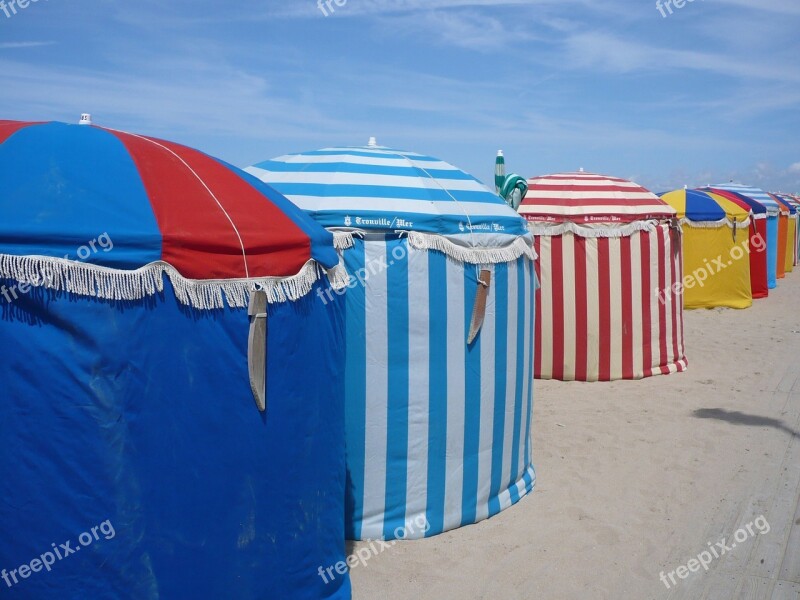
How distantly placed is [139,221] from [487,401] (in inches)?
98.0

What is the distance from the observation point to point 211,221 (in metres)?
3.06

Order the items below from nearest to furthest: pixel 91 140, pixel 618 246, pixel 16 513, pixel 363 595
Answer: pixel 16 513, pixel 91 140, pixel 363 595, pixel 618 246

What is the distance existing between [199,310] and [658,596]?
109 inches

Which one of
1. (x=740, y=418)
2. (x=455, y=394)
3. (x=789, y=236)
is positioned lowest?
(x=740, y=418)

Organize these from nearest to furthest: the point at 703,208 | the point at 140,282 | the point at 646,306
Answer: the point at 140,282, the point at 646,306, the point at 703,208

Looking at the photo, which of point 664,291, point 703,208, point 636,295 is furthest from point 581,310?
point 703,208

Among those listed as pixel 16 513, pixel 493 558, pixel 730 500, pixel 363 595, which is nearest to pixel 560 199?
pixel 730 500

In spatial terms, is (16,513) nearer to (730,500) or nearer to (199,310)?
(199,310)

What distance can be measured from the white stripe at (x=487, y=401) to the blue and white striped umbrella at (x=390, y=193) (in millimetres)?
388

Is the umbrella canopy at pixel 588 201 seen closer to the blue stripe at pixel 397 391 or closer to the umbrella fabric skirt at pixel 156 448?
the blue stripe at pixel 397 391

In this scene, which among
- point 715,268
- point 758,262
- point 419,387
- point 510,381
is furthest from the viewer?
point 758,262

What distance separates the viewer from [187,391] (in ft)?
9.66

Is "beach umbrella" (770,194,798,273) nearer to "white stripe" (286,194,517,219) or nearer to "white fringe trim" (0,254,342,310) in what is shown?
"white stripe" (286,194,517,219)

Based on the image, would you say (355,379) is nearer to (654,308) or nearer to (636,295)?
(636,295)
